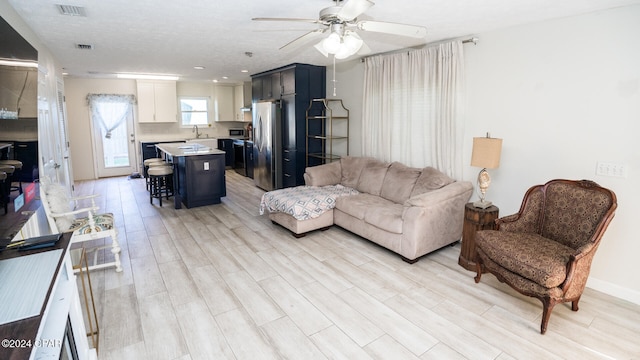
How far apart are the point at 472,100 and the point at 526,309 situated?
7.32 ft

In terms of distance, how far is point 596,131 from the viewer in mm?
2881

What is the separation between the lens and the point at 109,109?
8047mm

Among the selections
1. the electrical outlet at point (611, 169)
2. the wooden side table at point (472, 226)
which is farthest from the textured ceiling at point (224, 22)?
the wooden side table at point (472, 226)

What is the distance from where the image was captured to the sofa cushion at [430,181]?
3804 mm

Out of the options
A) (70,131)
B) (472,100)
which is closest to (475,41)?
(472,100)

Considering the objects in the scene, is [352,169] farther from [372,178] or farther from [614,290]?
[614,290]

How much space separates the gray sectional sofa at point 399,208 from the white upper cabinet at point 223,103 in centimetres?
536

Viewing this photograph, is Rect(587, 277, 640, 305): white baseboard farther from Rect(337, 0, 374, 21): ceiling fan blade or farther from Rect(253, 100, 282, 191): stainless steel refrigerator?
Rect(253, 100, 282, 191): stainless steel refrigerator

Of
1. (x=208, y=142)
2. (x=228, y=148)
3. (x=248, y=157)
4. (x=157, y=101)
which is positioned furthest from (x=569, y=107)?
(x=157, y=101)

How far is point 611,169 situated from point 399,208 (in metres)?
1.90

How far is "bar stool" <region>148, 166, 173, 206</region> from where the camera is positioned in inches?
212

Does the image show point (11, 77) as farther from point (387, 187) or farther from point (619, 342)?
point (619, 342)

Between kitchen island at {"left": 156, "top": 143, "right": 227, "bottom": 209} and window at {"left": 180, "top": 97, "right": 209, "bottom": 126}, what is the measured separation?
3.73m

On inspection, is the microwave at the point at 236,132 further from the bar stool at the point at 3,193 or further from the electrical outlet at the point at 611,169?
the electrical outlet at the point at 611,169
